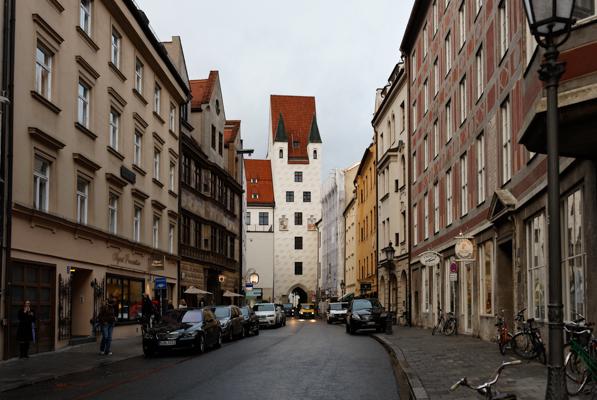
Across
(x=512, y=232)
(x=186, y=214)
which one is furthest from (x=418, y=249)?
(x=512, y=232)

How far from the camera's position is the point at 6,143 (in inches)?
771

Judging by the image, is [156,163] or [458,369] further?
[156,163]

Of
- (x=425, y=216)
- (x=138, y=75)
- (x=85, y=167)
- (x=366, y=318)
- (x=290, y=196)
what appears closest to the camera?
(x=85, y=167)

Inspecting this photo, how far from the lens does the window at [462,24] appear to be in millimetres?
30247

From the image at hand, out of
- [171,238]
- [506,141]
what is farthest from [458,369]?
[171,238]

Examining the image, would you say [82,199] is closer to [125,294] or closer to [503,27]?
[125,294]

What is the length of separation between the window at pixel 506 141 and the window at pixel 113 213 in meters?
14.8

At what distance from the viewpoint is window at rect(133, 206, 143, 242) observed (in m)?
33.0

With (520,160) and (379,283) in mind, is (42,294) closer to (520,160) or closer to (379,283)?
(520,160)

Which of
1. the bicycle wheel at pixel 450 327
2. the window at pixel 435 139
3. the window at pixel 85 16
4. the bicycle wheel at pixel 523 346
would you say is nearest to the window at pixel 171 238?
the window at pixel 435 139

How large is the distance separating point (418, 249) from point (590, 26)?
30.9 metres

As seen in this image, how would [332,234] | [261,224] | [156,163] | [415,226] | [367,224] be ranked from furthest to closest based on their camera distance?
1. [261,224]
2. [332,234]
3. [367,224]
4. [415,226]
5. [156,163]

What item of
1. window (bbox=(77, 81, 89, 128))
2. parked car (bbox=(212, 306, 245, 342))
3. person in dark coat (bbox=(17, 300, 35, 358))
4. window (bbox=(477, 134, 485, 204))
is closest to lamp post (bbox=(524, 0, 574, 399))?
person in dark coat (bbox=(17, 300, 35, 358))

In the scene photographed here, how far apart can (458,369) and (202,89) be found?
3836 cm
